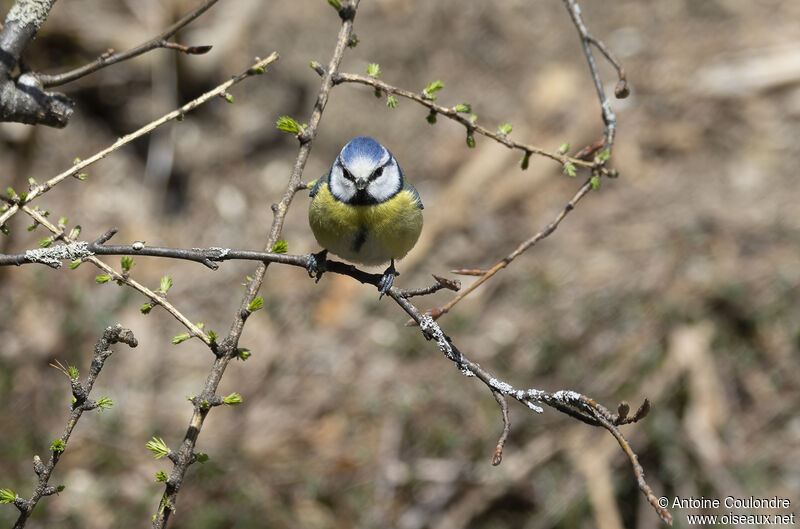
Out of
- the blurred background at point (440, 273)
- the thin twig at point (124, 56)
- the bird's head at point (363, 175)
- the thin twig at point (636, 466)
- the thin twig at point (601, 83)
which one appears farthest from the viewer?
the blurred background at point (440, 273)

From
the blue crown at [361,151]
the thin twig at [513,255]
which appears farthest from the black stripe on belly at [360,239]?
the thin twig at [513,255]

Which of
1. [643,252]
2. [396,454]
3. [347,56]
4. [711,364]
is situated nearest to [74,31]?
[347,56]

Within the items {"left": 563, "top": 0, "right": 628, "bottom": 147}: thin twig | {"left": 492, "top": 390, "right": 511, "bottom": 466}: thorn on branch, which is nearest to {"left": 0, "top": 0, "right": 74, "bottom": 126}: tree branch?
{"left": 492, "top": 390, "right": 511, "bottom": 466}: thorn on branch

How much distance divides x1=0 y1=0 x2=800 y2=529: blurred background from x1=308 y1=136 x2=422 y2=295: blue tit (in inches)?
102

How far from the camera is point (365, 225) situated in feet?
8.36

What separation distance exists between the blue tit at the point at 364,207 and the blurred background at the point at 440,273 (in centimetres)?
258

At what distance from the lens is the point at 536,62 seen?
279 inches

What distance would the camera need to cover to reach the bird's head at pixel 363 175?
2508 mm

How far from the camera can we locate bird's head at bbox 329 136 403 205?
2.51m

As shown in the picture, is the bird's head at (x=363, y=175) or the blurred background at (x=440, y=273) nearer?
the bird's head at (x=363, y=175)

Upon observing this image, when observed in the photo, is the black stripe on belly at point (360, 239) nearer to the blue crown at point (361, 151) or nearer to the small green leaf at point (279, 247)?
the blue crown at point (361, 151)

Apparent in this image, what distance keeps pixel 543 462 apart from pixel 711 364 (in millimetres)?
1399

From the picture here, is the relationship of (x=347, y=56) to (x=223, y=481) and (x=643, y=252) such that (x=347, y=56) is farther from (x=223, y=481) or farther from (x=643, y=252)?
(x=223, y=481)

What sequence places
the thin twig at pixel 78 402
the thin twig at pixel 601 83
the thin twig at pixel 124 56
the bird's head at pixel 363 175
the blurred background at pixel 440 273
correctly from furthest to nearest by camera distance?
the blurred background at pixel 440 273, the bird's head at pixel 363 175, the thin twig at pixel 601 83, the thin twig at pixel 124 56, the thin twig at pixel 78 402
